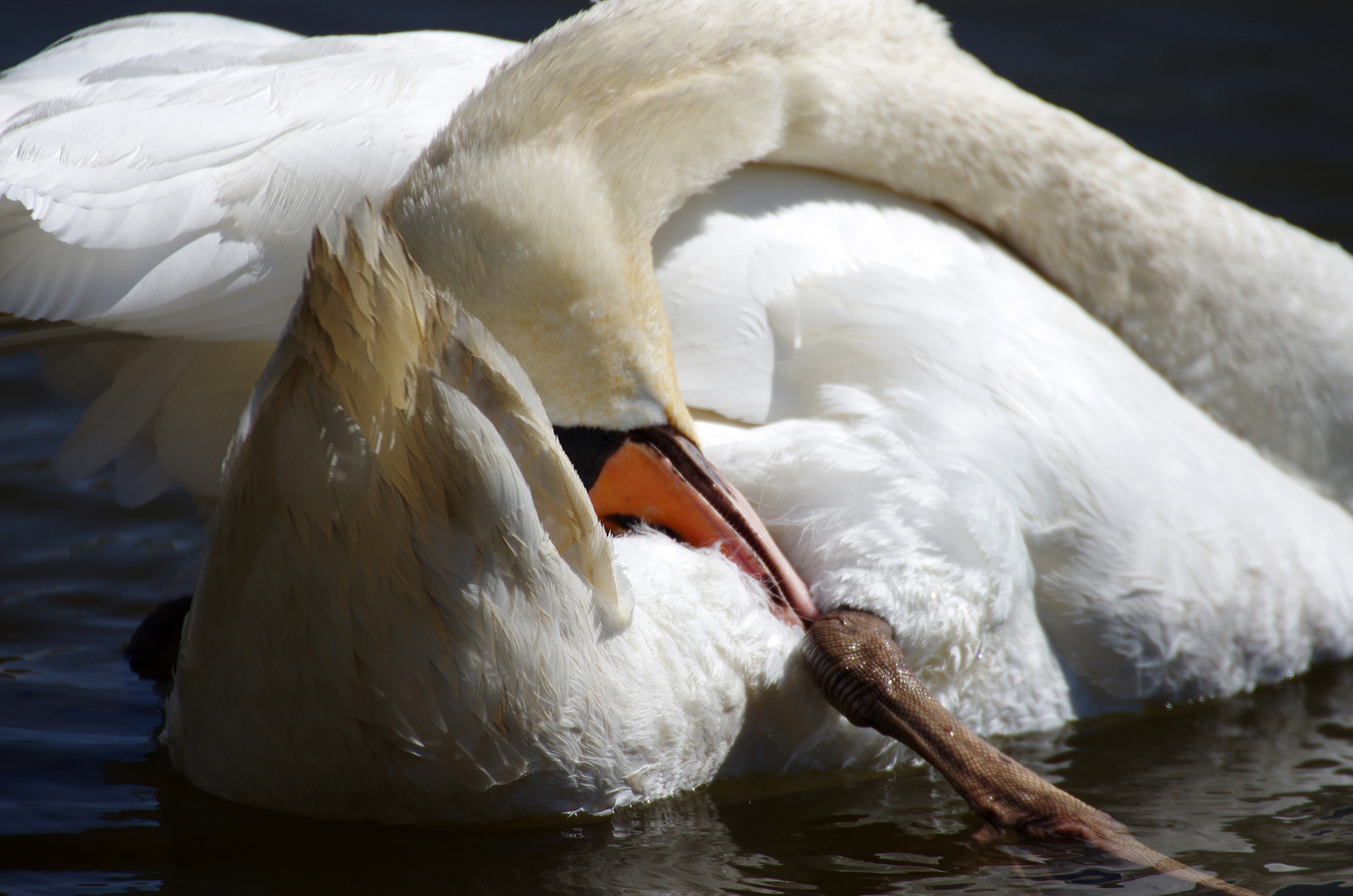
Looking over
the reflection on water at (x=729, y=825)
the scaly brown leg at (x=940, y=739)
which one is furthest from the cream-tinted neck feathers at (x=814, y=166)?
the reflection on water at (x=729, y=825)

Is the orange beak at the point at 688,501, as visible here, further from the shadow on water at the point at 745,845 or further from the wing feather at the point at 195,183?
the wing feather at the point at 195,183

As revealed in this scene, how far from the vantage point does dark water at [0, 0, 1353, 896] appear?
2.73 metres

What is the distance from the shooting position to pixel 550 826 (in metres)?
2.85

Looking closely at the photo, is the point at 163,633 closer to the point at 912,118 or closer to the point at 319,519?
the point at 319,519

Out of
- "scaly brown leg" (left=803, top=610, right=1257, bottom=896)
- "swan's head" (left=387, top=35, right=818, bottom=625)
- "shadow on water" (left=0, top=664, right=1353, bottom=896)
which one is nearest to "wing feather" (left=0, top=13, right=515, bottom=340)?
"swan's head" (left=387, top=35, right=818, bottom=625)

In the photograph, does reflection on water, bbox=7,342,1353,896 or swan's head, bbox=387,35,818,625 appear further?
swan's head, bbox=387,35,818,625

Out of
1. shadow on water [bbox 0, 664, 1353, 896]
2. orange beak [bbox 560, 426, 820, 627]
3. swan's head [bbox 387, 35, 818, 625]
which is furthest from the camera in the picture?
orange beak [bbox 560, 426, 820, 627]

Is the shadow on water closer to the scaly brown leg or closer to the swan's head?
the scaly brown leg

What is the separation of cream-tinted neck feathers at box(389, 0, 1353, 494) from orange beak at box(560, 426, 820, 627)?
0.06 metres

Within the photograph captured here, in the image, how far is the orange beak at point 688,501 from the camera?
9.73 feet

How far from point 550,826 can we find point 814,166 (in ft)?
5.48

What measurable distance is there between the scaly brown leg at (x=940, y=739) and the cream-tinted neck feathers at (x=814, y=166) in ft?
1.76

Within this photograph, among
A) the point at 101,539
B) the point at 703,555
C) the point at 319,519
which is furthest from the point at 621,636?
the point at 101,539

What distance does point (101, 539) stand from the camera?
452 cm
